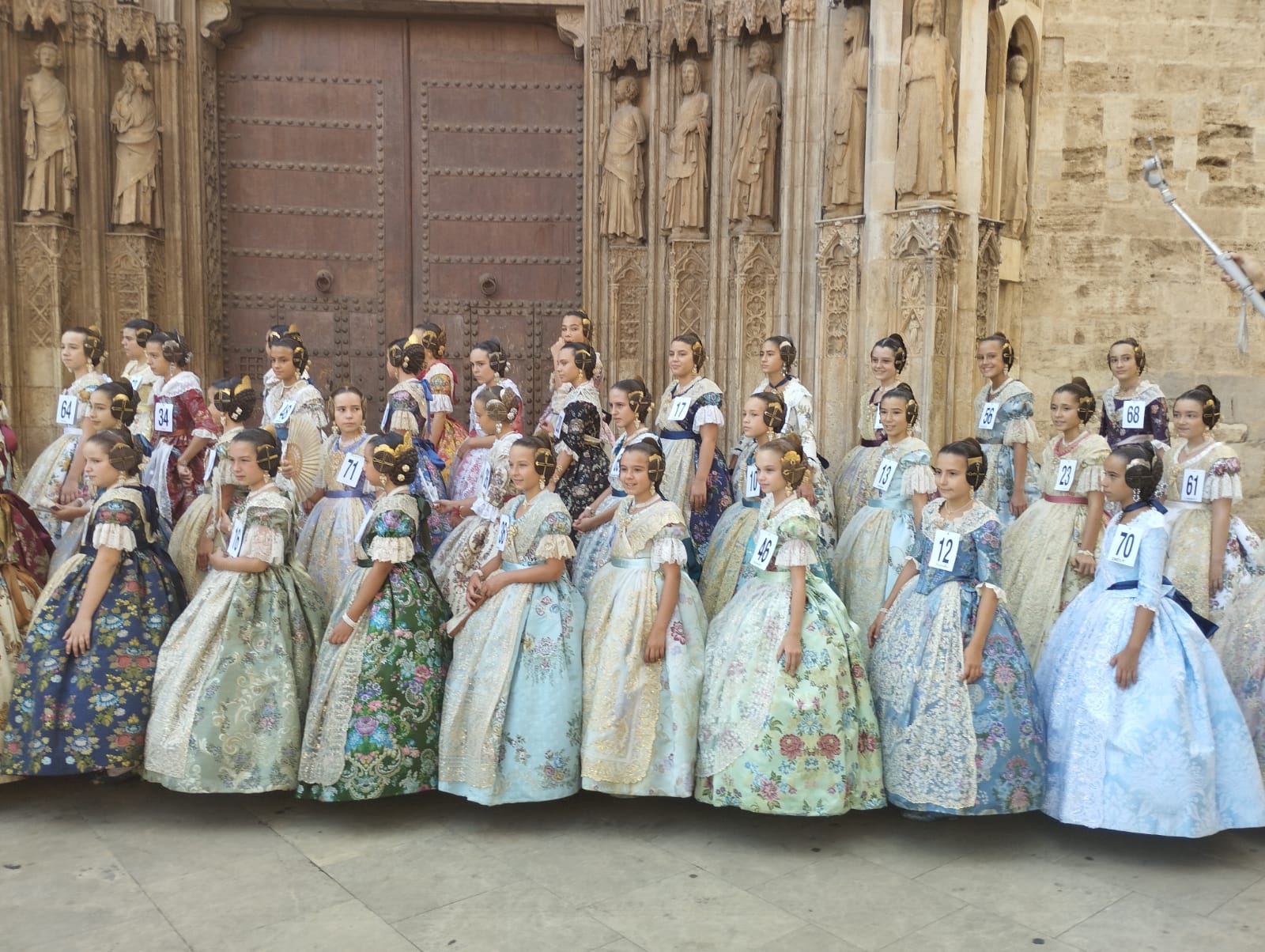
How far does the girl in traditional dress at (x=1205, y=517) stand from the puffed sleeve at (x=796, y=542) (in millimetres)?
2183

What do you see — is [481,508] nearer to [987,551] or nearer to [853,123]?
[987,551]

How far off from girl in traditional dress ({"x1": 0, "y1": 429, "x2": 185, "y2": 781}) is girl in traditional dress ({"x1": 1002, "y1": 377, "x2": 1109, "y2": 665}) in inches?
160

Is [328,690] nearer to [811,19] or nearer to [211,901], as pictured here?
[211,901]

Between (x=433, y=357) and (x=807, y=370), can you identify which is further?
(x=807, y=370)

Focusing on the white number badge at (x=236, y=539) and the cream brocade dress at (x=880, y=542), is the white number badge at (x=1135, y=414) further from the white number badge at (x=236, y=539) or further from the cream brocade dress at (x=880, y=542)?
the white number badge at (x=236, y=539)

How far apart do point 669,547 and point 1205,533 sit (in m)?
3.01

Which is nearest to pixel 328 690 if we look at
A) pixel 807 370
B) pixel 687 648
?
pixel 687 648

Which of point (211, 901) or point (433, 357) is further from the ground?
point (433, 357)

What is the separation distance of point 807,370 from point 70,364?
202 inches

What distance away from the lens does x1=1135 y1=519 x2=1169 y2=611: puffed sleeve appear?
420cm

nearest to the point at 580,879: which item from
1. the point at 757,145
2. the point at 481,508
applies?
the point at 481,508

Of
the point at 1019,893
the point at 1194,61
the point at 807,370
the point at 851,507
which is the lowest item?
the point at 1019,893

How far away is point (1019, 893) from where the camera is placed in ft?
12.8

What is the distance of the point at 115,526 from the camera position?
459 centimetres
